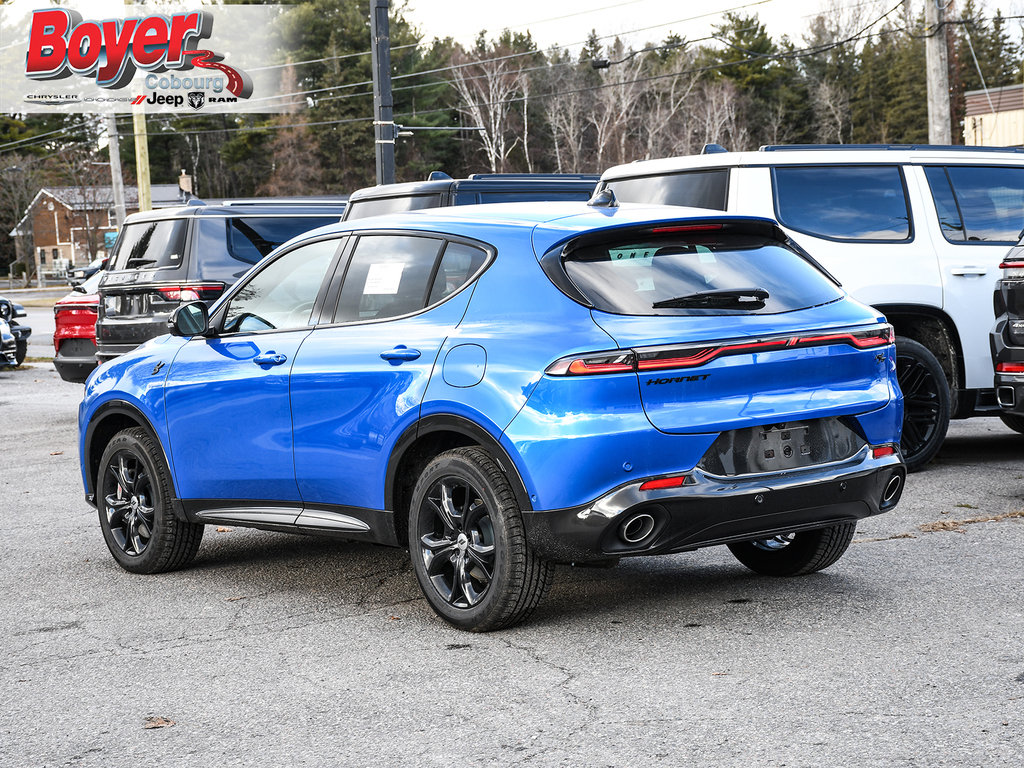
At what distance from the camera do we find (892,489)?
5.43 metres

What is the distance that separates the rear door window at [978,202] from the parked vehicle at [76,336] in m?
10.0

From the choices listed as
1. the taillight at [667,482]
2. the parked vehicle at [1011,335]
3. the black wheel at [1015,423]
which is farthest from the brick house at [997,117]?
the taillight at [667,482]

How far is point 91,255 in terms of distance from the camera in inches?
3120

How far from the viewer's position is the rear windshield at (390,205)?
37.7ft

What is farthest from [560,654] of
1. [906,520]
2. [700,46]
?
[700,46]

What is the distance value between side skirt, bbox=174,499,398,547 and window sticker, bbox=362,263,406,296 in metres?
0.97

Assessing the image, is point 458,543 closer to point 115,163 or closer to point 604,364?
point 604,364

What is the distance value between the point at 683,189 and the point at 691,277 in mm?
4099

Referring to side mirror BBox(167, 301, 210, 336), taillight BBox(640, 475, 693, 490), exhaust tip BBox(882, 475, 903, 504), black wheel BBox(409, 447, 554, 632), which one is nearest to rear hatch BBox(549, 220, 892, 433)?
taillight BBox(640, 475, 693, 490)

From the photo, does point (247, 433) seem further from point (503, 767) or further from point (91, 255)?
point (91, 255)

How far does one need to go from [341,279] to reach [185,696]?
2.12 m

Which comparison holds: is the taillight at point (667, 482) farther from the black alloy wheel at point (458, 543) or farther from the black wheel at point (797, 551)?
the black wheel at point (797, 551)

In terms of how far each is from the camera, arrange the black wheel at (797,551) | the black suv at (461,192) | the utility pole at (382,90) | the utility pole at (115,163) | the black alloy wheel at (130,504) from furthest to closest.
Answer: the utility pole at (115,163)
the utility pole at (382,90)
the black suv at (461,192)
the black alloy wheel at (130,504)
the black wheel at (797,551)

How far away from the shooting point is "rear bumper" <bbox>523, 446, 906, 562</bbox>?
4746 millimetres
